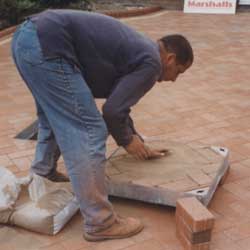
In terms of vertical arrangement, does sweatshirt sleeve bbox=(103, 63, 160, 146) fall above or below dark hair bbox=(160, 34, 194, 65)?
below

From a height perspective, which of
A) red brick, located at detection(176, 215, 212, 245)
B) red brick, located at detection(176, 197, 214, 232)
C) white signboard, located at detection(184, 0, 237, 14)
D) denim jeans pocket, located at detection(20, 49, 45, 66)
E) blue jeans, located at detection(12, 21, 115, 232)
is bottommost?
white signboard, located at detection(184, 0, 237, 14)

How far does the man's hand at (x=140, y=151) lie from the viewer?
2.46m

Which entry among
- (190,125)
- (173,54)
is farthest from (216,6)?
(173,54)

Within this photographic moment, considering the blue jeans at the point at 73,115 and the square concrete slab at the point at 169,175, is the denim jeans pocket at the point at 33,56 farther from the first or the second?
the square concrete slab at the point at 169,175

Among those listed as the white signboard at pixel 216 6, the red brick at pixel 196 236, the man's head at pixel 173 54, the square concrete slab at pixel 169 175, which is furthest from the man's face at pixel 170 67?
the white signboard at pixel 216 6

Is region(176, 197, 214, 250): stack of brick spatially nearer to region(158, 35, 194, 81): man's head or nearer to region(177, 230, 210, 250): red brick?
region(177, 230, 210, 250): red brick

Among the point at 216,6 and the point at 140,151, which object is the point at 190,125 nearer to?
the point at 140,151

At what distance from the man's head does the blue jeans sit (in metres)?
0.39

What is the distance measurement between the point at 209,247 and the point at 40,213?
0.81 metres

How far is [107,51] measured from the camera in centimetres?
223

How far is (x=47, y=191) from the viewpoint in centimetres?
254

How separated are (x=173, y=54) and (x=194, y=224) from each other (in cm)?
78

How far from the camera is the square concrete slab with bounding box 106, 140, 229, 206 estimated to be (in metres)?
2.54

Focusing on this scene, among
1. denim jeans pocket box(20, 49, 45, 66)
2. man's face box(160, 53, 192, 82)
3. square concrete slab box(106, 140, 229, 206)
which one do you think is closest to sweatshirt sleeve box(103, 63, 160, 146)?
man's face box(160, 53, 192, 82)
